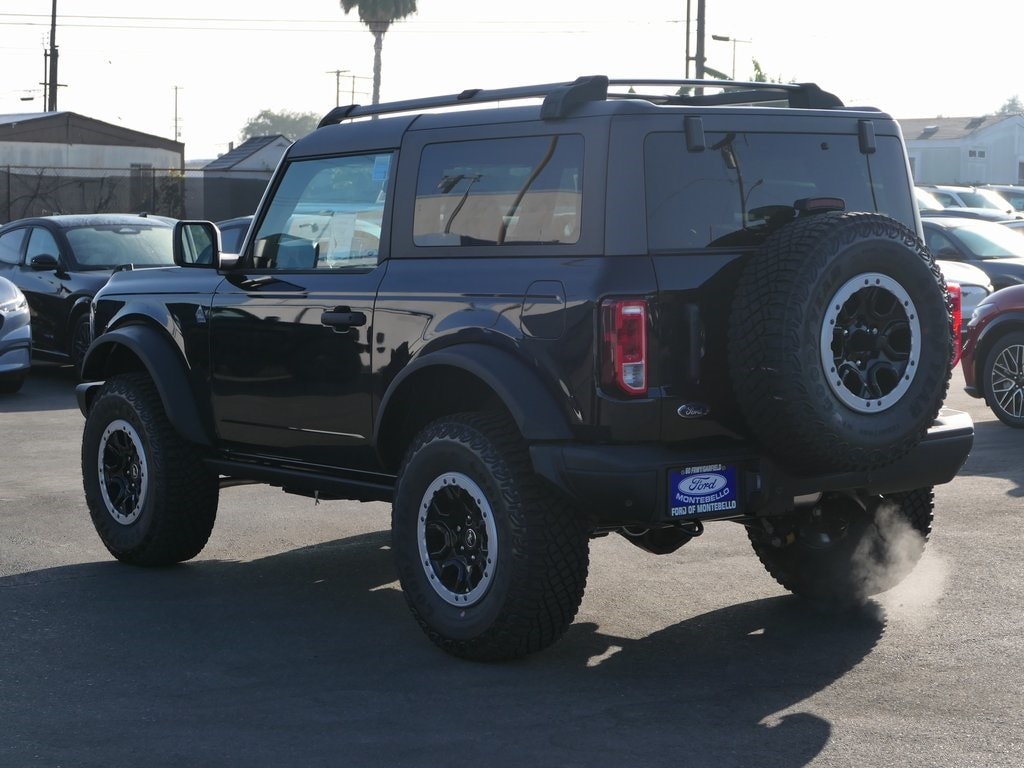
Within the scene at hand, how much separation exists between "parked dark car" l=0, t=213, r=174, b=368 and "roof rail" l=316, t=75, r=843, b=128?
9.37 m

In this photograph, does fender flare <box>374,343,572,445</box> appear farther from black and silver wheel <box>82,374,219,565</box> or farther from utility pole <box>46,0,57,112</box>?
utility pole <box>46,0,57,112</box>

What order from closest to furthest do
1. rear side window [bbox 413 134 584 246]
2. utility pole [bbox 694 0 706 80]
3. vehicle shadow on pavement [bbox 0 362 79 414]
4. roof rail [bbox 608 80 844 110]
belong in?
rear side window [bbox 413 134 584 246], roof rail [bbox 608 80 844 110], vehicle shadow on pavement [bbox 0 362 79 414], utility pole [bbox 694 0 706 80]

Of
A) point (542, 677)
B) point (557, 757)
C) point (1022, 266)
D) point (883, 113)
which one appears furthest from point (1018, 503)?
point (1022, 266)

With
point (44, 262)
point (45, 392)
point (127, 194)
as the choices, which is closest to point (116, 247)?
point (44, 262)

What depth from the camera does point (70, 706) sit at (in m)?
5.16

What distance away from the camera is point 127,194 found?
145 feet

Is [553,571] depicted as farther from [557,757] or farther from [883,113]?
[883,113]

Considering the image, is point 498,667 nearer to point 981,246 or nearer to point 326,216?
point 326,216

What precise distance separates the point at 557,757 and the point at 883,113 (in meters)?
3.11

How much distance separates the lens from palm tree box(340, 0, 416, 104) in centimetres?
6216

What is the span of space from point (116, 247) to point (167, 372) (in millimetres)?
9522

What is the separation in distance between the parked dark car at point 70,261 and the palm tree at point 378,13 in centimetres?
4624

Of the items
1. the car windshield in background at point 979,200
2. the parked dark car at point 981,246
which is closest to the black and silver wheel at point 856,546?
the parked dark car at point 981,246

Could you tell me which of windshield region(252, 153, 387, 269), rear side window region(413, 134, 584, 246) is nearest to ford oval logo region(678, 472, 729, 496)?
rear side window region(413, 134, 584, 246)
